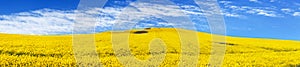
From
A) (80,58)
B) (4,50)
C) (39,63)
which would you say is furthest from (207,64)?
(4,50)

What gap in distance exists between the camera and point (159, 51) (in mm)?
41125

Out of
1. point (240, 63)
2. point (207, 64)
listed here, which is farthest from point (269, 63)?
point (207, 64)

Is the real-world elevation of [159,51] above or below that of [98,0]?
below

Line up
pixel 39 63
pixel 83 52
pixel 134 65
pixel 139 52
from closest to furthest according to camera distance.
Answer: pixel 39 63 → pixel 134 65 → pixel 83 52 → pixel 139 52

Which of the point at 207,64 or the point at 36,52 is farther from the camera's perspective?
the point at 36,52

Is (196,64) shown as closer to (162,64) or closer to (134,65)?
(162,64)

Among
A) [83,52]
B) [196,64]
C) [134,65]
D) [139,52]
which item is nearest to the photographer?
[134,65]

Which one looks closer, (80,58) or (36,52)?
(80,58)

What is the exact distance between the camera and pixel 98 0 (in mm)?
28734

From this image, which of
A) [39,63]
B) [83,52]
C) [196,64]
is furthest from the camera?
[83,52]

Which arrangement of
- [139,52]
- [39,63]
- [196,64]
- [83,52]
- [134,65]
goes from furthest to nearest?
[139,52] → [83,52] → [196,64] → [134,65] → [39,63]

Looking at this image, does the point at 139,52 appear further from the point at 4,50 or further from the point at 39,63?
the point at 39,63

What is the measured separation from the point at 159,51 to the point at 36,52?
9929mm

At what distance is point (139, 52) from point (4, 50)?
9634 mm
